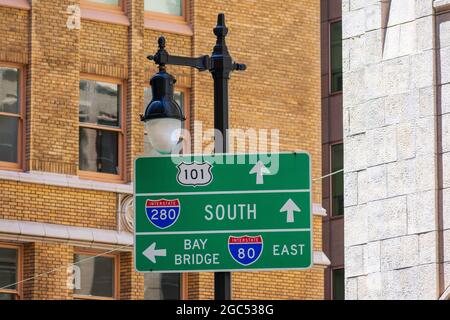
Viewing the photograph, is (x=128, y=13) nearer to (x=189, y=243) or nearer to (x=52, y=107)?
(x=52, y=107)

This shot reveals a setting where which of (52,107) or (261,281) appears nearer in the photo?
(52,107)

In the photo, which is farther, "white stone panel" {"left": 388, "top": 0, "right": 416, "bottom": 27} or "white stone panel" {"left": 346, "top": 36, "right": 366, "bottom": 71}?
"white stone panel" {"left": 346, "top": 36, "right": 366, "bottom": 71}

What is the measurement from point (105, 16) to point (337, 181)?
14.1 meters

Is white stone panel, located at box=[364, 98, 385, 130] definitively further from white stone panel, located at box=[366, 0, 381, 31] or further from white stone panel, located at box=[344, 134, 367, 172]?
white stone panel, located at box=[366, 0, 381, 31]

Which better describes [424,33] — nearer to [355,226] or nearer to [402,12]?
[402,12]

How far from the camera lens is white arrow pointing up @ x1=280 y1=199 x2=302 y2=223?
53.1 feet

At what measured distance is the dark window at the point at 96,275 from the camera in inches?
1264

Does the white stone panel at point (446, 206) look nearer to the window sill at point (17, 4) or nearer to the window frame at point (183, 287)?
the window sill at point (17, 4)

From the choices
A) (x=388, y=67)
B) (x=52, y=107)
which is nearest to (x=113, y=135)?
(x=52, y=107)

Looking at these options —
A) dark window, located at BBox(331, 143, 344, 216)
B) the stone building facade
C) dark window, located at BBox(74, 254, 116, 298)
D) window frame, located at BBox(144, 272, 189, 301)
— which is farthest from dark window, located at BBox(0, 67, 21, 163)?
dark window, located at BBox(331, 143, 344, 216)

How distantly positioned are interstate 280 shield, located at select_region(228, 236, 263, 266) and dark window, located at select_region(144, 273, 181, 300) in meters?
17.0
